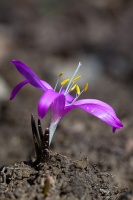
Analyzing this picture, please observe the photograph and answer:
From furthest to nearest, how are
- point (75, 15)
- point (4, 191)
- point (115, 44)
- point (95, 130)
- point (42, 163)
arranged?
point (75, 15)
point (115, 44)
point (95, 130)
point (42, 163)
point (4, 191)

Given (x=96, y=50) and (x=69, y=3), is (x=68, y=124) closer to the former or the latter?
(x=96, y=50)

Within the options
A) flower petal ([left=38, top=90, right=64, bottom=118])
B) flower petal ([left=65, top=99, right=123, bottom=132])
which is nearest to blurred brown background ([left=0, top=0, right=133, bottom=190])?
flower petal ([left=65, top=99, right=123, bottom=132])

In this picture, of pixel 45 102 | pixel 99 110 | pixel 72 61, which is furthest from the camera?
pixel 72 61

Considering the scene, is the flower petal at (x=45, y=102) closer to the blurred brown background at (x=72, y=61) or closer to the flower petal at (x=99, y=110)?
the flower petal at (x=99, y=110)

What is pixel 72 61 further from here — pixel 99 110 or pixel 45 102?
pixel 45 102

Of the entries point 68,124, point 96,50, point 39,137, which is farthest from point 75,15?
point 39,137

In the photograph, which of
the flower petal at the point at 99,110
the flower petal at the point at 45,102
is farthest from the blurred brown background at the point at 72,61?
the flower petal at the point at 45,102

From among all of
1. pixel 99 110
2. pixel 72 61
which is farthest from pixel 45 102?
pixel 72 61
